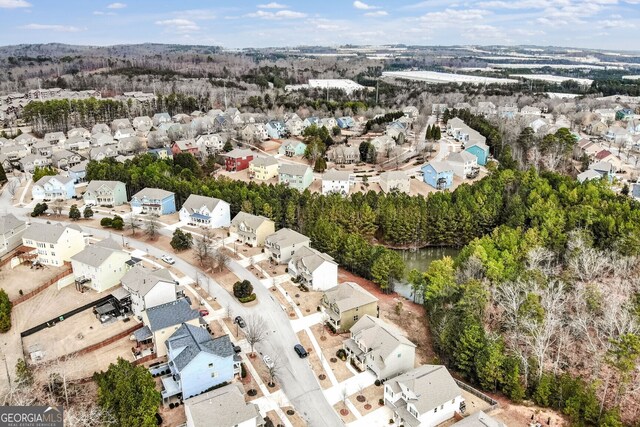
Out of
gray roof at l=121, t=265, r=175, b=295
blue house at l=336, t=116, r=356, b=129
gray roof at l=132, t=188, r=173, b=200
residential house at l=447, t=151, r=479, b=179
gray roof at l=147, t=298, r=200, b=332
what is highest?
blue house at l=336, t=116, r=356, b=129

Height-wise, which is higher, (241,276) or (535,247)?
(535,247)

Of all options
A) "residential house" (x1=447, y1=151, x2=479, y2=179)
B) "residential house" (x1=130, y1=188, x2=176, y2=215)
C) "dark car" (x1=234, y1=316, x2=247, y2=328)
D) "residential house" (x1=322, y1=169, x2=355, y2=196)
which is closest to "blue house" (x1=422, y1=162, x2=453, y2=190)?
"residential house" (x1=447, y1=151, x2=479, y2=179)

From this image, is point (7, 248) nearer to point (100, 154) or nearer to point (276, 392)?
point (276, 392)

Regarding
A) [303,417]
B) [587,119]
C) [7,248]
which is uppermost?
[587,119]

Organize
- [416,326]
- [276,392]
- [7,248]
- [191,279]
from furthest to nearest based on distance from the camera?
[7,248], [191,279], [416,326], [276,392]

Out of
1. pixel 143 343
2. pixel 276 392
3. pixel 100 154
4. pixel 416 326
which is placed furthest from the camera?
pixel 100 154

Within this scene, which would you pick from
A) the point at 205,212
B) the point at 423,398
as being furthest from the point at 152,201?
the point at 423,398

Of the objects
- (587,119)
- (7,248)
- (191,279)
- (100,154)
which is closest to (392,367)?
(191,279)

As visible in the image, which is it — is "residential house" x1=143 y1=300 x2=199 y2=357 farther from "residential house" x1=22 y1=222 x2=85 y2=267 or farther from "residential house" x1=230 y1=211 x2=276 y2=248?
"residential house" x1=230 y1=211 x2=276 y2=248
